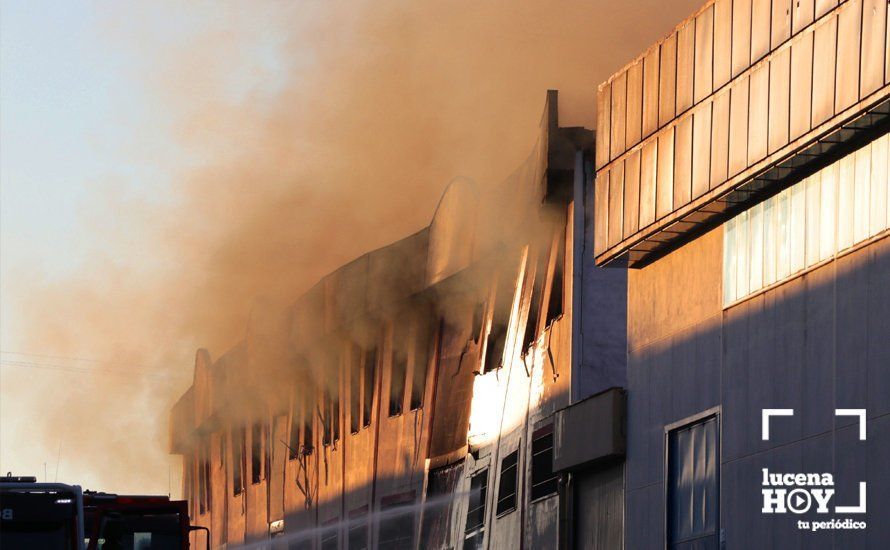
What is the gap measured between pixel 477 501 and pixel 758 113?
17676mm

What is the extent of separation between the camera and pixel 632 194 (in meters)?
27.6

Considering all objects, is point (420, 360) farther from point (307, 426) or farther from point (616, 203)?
point (616, 203)

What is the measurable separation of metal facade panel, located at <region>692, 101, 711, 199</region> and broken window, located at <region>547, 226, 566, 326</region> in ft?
27.5

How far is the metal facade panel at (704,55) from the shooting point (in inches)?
969

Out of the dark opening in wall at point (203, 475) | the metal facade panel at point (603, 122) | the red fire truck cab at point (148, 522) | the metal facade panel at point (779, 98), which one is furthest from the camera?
the dark opening in wall at point (203, 475)

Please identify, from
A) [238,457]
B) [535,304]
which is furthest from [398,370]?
[238,457]

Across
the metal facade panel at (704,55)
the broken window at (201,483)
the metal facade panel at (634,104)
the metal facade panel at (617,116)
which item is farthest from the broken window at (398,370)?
the broken window at (201,483)

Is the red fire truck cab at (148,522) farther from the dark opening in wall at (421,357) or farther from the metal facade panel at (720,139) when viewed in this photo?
the dark opening in wall at (421,357)

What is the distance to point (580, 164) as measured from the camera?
1291 inches

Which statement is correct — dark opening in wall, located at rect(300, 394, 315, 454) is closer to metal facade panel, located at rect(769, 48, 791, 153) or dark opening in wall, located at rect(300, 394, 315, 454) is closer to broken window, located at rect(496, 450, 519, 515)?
broken window, located at rect(496, 450, 519, 515)

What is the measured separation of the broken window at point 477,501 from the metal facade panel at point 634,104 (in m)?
12.5

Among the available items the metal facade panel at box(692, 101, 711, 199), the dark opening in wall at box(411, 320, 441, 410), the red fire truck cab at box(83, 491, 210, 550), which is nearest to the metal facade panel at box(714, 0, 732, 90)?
the metal facade panel at box(692, 101, 711, 199)

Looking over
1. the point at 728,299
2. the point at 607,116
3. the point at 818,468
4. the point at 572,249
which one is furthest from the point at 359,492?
the point at 818,468

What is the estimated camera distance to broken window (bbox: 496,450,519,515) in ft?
115
